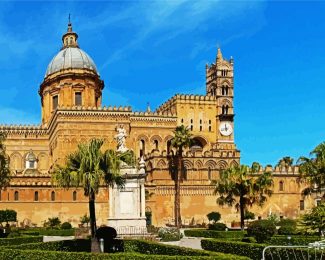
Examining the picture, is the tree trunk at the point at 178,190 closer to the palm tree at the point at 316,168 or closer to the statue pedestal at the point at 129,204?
the palm tree at the point at 316,168

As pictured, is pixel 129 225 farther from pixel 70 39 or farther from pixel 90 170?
pixel 70 39

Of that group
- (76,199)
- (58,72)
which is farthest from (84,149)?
(58,72)

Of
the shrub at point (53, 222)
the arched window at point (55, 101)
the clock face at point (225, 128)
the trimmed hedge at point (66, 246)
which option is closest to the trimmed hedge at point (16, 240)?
the trimmed hedge at point (66, 246)

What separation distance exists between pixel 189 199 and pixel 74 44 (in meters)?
28.3

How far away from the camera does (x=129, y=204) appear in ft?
112

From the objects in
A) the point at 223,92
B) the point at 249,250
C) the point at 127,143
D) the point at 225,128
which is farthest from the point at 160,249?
the point at 223,92

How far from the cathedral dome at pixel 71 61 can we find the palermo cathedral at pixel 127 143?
0.44 ft

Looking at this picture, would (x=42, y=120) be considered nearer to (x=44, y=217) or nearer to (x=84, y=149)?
(x=44, y=217)

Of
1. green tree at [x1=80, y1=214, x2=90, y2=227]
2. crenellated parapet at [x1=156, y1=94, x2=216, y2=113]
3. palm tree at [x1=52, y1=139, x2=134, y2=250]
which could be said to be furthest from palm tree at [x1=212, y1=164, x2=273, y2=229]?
crenellated parapet at [x1=156, y1=94, x2=216, y2=113]

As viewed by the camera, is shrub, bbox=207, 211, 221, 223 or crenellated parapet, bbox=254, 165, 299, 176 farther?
crenellated parapet, bbox=254, 165, 299, 176

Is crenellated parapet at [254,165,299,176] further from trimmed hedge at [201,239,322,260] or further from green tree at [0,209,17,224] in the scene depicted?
trimmed hedge at [201,239,322,260]

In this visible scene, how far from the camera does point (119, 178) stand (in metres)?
Answer: 27.8

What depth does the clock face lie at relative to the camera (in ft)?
271

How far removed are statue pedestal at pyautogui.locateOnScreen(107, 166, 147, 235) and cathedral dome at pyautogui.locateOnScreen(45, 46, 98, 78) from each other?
149ft
